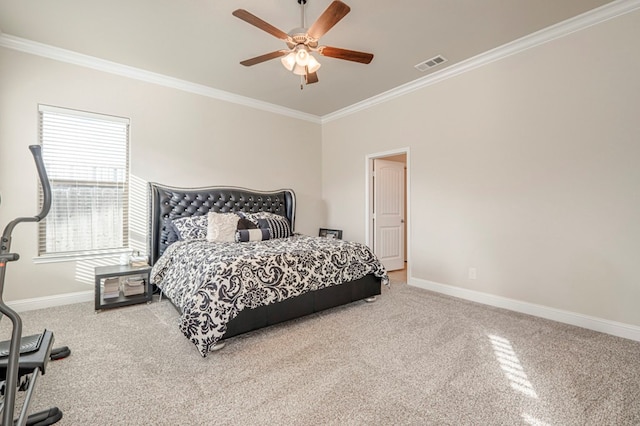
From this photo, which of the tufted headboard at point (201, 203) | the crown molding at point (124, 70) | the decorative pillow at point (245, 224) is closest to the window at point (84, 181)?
the tufted headboard at point (201, 203)

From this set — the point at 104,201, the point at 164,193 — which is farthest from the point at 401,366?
the point at 104,201

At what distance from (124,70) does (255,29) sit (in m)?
2.01

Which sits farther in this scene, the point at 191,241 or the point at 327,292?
the point at 191,241

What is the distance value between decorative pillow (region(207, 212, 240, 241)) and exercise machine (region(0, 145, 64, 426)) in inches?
72.0

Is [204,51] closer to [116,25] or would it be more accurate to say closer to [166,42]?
[166,42]

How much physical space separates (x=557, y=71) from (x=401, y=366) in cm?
327

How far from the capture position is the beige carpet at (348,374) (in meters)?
1.63

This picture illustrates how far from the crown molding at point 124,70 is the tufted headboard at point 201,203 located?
1410mm

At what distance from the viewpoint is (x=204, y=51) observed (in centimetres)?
329

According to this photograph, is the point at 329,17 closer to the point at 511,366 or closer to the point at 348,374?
the point at 348,374

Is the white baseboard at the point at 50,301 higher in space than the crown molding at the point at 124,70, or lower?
lower

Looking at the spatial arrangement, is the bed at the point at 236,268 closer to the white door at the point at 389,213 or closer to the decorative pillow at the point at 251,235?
the decorative pillow at the point at 251,235

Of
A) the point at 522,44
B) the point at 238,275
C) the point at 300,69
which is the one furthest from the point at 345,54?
the point at 238,275

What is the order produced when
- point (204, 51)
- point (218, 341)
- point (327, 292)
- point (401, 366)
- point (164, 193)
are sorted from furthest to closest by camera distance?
point (164, 193) → point (204, 51) → point (327, 292) → point (218, 341) → point (401, 366)
